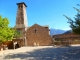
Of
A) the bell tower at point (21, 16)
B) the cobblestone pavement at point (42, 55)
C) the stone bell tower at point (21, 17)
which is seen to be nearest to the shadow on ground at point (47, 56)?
the cobblestone pavement at point (42, 55)

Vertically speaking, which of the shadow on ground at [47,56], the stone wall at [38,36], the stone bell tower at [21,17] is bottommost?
the shadow on ground at [47,56]

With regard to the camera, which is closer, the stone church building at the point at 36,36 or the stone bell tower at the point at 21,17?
the stone church building at the point at 36,36

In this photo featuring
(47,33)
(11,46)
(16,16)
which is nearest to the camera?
(11,46)

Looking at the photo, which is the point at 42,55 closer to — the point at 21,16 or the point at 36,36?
the point at 36,36

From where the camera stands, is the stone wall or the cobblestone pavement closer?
the cobblestone pavement

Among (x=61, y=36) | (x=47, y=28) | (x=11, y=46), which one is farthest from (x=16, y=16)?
(x=11, y=46)

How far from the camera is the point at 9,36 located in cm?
2812

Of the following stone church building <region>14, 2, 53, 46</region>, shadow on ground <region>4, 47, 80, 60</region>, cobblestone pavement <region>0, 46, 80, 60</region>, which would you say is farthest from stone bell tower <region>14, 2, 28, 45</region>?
shadow on ground <region>4, 47, 80, 60</region>

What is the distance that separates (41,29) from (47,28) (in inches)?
80.5

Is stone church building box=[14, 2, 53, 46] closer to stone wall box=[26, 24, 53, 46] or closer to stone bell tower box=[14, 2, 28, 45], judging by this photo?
stone wall box=[26, 24, 53, 46]

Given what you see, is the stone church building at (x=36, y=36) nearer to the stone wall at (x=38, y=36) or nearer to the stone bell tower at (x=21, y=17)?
the stone wall at (x=38, y=36)

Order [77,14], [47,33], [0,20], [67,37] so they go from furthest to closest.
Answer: [67,37]
[47,33]
[0,20]
[77,14]

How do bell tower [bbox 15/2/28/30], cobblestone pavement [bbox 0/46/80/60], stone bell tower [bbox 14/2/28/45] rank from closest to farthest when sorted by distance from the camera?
cobblestone pavement [bbox 0/46/80/60] → stone bell tower [bbox 14/2/28/45] → bell tower [bbox 15/2/28/30]

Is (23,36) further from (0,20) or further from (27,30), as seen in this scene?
(0,20)
